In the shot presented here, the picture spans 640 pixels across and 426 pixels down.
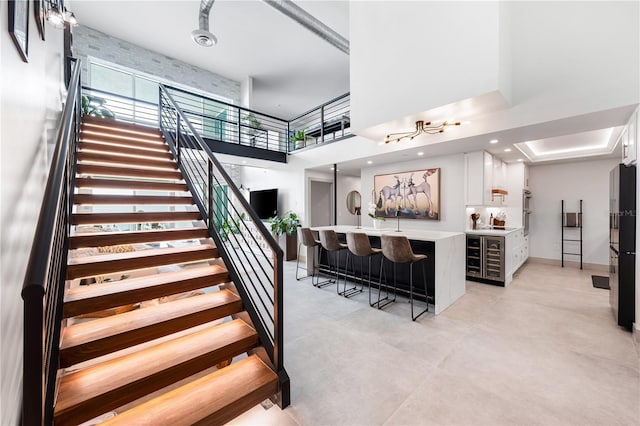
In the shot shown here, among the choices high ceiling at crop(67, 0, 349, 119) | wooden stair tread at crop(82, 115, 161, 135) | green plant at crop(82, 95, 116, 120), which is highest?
high ceiling at crop(67, 0, 349, 119)

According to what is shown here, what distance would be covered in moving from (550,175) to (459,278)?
4421 millimetres

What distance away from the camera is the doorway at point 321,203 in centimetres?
798

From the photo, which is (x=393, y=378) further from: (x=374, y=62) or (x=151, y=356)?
(x=374, y=62)

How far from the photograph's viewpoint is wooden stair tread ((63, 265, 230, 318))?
5.92ft

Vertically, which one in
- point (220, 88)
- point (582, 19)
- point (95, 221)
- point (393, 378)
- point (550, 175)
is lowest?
point (393, 378)

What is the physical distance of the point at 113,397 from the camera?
4.84 ft

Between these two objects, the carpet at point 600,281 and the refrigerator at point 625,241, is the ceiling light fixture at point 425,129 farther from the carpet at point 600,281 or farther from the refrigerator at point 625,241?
the carpet at point 600,281

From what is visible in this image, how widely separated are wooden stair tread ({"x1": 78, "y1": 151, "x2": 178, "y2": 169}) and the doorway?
4.44m

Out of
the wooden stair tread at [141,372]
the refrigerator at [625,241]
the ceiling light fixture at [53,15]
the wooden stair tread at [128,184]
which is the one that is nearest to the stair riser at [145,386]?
the wooden stair tread at [141,372]

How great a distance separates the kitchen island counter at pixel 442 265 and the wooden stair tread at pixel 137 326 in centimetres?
252

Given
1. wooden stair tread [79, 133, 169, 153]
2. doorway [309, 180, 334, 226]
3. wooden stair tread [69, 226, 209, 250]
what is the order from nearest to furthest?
wooden stair tread [69, 226, 209, 250] → wooden stair tread [79, 133, 169, 153] → doorway [309, 180, 334, 226]

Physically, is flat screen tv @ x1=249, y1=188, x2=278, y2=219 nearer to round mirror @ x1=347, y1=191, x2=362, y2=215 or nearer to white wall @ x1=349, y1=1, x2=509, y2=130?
round mirror @ x1=347, y1=191, x2=362, y2=215

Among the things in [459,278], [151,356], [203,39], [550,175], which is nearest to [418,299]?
[459,278]

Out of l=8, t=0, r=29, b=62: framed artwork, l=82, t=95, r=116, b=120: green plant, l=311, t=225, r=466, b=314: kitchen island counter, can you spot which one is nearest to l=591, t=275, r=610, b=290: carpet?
l=311, t=225, r=466, b=314: kitchen island counter
